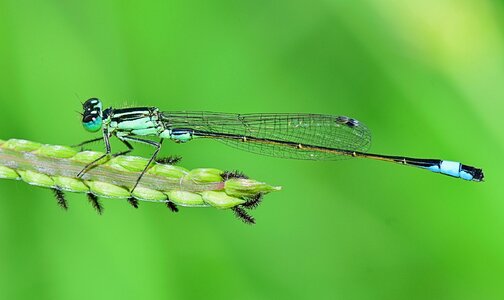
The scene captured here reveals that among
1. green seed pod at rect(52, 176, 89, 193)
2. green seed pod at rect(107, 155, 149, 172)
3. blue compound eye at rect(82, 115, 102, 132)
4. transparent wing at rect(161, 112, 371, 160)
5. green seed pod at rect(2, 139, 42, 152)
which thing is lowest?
green seed pod at rect(52, 176, 89, 193)

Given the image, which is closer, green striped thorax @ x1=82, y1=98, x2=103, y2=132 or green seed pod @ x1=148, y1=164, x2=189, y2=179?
green seed pod @ x1=148, y1=164, x2=189, y2=179

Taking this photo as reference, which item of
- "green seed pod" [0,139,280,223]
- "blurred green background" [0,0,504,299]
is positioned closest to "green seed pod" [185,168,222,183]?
"green seed pod" [0,139,280,223]

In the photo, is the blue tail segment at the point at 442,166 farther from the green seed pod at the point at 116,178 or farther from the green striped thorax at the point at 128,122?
the green seed pod at the point at 116,178

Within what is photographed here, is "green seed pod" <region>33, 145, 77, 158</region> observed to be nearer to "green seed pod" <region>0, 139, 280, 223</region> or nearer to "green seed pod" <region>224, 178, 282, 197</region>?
"green seed pod" <region>0, 139, 280, 223</region>

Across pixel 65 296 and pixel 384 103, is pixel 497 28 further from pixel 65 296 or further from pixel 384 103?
pixel 65 296

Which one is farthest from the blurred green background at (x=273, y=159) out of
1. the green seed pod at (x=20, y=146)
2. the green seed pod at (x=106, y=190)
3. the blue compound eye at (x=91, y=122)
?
the green seed pod at (x=106, y=190)

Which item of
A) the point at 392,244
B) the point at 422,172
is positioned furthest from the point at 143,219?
the point at 422,172

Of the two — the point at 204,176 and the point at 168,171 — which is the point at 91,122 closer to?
the point at 168,171
